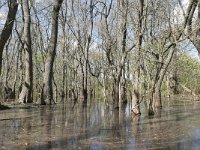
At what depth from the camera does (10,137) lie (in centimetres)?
919

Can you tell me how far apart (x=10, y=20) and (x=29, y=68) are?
33.3ft

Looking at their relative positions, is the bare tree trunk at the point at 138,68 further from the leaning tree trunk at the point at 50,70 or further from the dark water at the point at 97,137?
the leaning tree trunk at the point at 50,70

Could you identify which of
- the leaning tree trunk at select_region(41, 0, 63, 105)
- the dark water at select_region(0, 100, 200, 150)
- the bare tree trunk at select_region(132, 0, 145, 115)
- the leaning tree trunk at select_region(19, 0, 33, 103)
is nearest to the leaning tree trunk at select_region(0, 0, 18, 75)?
the dark water at select_region(0, 100, 200, 150)

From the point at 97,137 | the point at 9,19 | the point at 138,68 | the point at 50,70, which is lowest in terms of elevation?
the point at 97,137

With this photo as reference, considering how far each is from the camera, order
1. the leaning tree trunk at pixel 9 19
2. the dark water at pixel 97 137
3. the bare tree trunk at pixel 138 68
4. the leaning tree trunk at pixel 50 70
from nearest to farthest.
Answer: the dark water at pixel 97 137 → the leaning tree trunk at pixel 9 19 → the bare tree trunk at pixel 138 68 → the leaning tree trunk at pixel 50 70

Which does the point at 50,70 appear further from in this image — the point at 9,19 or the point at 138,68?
the point at 9,19

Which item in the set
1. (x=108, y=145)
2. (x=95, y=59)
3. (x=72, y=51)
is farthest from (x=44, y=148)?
(x=95, y=59)

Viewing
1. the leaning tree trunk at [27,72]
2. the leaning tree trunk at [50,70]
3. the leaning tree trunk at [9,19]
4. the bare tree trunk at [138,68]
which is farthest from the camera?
the leaning tree trunk at [27,72]

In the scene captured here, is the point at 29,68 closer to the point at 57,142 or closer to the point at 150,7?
the point at 150,7

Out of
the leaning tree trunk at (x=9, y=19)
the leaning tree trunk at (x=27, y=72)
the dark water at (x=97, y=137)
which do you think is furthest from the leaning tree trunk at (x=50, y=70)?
the dark water at (x=97, y=137)

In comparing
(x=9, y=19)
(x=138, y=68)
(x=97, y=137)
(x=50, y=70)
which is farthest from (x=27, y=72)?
(x=97, y=137)

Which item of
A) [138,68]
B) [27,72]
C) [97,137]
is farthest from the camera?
[27,72]

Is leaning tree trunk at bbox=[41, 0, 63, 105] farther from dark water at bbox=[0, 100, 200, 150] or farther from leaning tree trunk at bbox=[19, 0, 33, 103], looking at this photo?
dark water at bbox=[0, 100, 200, 150]

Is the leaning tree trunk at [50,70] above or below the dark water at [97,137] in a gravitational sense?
above
